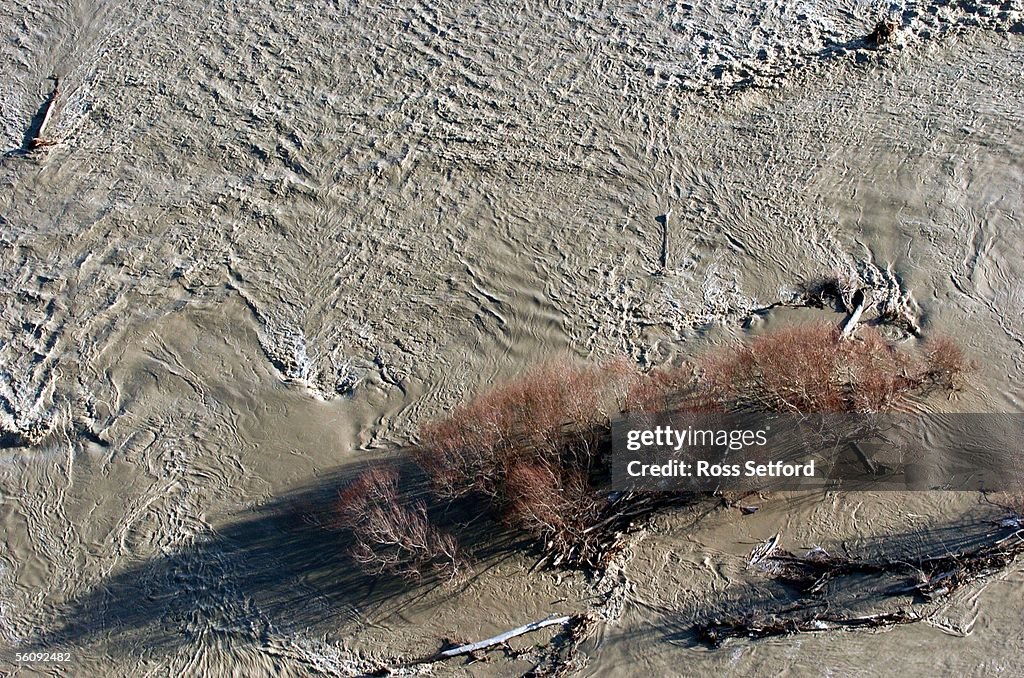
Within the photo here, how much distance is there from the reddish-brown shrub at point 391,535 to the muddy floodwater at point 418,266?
1.30 ft

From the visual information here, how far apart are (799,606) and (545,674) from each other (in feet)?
11.9

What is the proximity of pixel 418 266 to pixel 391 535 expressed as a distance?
4326 millimetres

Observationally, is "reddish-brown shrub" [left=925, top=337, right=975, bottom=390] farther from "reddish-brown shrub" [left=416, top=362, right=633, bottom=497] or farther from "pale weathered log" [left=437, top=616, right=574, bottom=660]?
"pale weathered log" [left=437, top=616, right=574, bottom=660]

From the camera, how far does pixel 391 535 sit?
1198cm

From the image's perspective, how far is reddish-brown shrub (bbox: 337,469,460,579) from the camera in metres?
12.1

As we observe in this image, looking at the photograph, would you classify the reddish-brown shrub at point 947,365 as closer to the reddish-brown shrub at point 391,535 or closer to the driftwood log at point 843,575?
the driftwood log at point 843,575

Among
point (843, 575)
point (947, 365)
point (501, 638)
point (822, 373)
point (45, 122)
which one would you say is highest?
point (45, 122)

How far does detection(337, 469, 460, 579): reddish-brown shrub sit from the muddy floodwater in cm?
40

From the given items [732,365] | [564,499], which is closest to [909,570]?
[732,365]

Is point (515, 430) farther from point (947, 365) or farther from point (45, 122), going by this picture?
point (45, 122)

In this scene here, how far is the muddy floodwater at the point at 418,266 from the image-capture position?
12266 millimetres

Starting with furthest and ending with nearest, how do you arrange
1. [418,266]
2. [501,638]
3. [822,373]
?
[418,266] < [822,373] < [501,638]

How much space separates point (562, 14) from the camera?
15.4 metres

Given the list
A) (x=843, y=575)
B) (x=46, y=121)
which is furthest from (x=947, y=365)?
(x=46, y=121)
